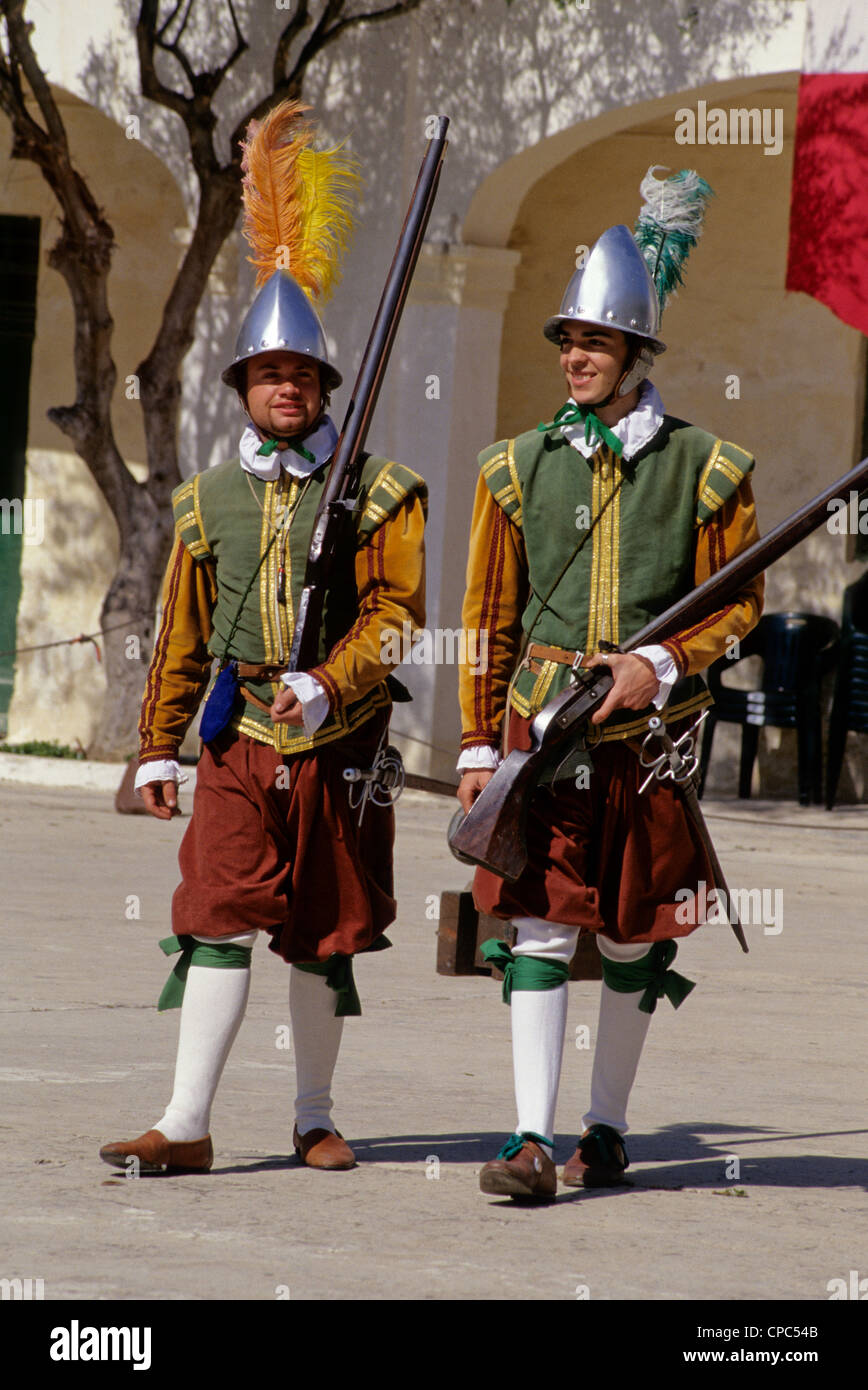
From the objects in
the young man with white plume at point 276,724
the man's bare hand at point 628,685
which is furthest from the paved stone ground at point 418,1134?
the man's bare hand at point 628,685

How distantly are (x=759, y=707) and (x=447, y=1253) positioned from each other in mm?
9404

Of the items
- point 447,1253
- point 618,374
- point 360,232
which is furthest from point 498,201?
point 447,1253

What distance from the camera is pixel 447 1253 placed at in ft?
12.7

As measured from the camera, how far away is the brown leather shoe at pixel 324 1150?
4.54 m

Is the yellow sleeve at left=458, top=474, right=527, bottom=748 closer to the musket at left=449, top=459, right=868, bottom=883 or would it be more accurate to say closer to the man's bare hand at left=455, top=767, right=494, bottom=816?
the man's bare hand at left=455, top=767, right=494, bottom=816

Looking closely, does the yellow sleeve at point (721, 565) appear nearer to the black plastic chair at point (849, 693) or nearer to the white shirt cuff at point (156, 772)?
the white shirt cuff at point (156, 772)

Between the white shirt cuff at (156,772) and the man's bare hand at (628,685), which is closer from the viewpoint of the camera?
the man's bare hand at (628,685)

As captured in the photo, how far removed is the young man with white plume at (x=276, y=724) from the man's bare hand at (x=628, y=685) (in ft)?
1.56

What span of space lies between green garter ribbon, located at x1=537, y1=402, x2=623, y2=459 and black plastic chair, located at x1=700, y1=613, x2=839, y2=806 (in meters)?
8.43

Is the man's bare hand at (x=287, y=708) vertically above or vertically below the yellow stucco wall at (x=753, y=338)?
below

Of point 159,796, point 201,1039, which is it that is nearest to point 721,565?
point 159,796

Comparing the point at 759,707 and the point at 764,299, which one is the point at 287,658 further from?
the point at 764,299

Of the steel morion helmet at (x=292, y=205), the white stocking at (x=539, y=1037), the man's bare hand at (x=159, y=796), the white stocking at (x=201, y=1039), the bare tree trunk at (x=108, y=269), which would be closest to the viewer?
the white stocking at (x=539, y=1037)

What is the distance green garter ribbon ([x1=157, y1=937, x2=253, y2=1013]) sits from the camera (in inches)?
177
